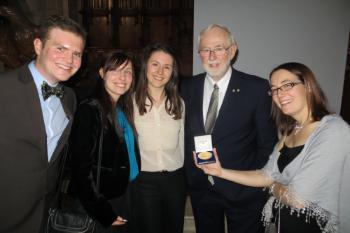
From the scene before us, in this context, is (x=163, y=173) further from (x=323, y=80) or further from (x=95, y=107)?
(x=323, y=80)

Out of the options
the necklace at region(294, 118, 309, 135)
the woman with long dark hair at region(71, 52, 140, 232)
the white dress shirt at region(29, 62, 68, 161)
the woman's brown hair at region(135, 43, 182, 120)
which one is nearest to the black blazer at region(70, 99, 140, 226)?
the woman with long dark hair at region(71, 52, 140, 232)

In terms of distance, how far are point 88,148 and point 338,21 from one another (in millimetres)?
3072

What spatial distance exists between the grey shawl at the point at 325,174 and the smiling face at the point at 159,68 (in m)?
1.32

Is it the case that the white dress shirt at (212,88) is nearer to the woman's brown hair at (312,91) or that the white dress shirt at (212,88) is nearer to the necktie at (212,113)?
the necktie at (212,113)

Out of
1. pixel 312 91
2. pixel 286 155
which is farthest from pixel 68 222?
pixel 312 91

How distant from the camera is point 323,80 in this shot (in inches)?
117

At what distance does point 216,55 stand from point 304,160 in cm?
115

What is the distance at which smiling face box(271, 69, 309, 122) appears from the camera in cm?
171

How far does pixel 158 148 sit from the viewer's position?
2262 mm

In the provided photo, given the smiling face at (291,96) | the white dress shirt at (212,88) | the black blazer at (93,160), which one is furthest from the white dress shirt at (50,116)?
the smiling face at (291,96)

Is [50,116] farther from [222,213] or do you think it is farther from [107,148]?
[222,213]

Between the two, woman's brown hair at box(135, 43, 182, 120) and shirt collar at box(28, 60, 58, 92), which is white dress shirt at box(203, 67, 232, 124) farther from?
shirt collar at box(28, 60, 58, 92)

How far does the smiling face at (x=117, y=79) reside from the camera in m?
2.07

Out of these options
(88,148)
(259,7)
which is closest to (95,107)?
(88,148)
